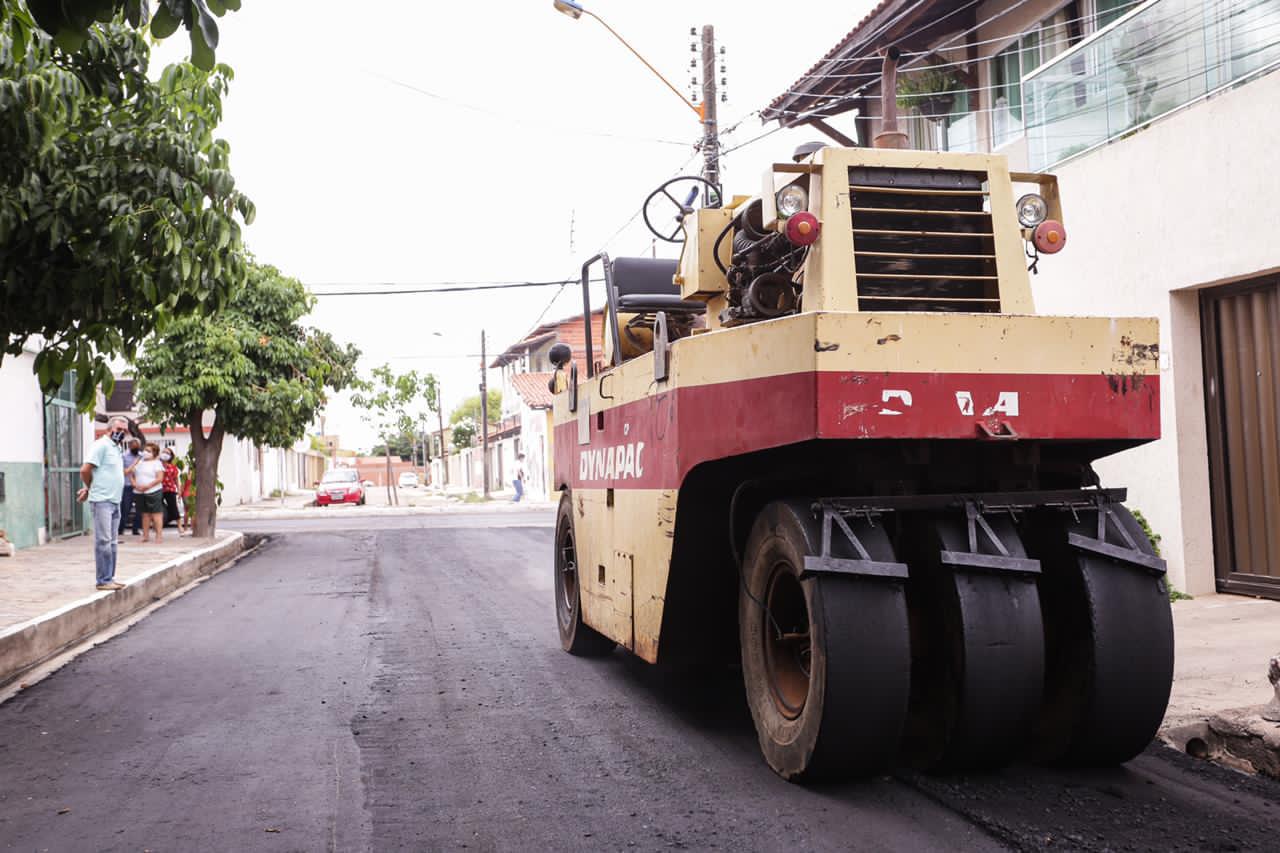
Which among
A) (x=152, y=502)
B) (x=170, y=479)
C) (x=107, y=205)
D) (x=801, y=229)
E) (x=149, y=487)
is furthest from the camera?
(x=170, y=479)

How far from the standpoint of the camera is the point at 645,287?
773 cm

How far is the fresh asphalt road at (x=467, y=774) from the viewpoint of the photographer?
410 centimetres

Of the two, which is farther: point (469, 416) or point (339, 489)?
point (469, 416)

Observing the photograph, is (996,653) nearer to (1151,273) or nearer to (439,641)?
(439,641)

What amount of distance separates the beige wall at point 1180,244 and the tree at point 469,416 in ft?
267

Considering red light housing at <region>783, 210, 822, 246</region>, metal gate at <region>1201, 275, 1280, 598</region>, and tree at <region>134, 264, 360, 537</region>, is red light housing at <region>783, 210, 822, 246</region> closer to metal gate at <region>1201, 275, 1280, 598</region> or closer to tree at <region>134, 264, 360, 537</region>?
metal gate at <region>1201, 275, 1280, 598</region>

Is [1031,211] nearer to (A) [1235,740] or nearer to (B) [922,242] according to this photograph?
(B) [922,242]

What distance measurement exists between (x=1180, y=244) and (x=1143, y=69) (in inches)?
73.8

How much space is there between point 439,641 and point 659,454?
13.2 ft

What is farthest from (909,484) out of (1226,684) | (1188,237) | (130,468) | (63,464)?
(63,464)

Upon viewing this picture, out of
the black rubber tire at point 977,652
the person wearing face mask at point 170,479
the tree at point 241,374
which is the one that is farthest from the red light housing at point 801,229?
the person wearing face mask at point 170,479

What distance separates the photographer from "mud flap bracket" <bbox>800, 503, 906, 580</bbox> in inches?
167

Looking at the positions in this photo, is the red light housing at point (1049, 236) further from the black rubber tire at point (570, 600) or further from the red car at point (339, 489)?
the red car at point (339, 489)

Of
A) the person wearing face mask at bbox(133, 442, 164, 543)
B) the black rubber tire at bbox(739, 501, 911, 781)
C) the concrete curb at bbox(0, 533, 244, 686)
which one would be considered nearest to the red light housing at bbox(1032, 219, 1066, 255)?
the black rubber tire at bbox(739, 501, 911, 781)
